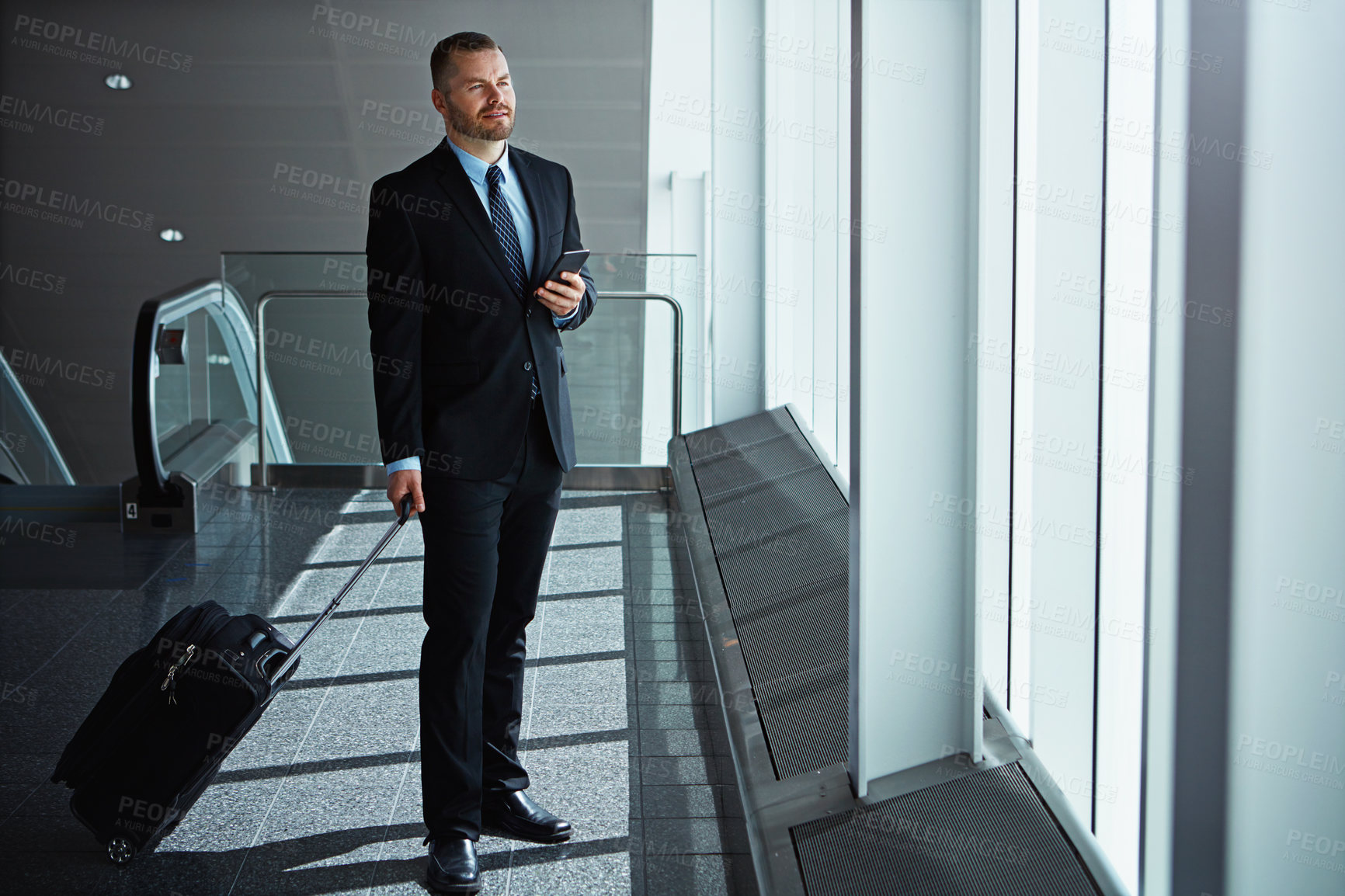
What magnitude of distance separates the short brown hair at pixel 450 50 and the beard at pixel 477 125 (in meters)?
0.05

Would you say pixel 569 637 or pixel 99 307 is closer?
pixel 569 637

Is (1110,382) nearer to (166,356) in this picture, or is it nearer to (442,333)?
(442,333)

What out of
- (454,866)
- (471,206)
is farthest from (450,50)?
(454,866)

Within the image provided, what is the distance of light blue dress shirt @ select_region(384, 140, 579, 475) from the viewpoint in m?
2.43

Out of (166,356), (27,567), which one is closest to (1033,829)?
(27,567)

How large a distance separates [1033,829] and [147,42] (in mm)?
8811

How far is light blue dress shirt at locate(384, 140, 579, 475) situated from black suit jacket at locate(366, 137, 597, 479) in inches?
0.9

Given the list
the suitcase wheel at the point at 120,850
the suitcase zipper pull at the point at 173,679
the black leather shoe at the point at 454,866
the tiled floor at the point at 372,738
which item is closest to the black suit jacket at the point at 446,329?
the suitcase zipper pull at the point at 173,679

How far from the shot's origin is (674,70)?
10.2 m

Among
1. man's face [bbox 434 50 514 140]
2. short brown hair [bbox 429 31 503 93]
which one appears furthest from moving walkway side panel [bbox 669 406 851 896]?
short brown hair [bbox 429 31 503 93]

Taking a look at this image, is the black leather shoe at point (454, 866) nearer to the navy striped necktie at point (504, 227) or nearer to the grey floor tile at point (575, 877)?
the grey floor tile at point (575, 877)

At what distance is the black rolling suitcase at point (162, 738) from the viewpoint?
2.43 m

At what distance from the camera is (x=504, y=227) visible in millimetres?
2441

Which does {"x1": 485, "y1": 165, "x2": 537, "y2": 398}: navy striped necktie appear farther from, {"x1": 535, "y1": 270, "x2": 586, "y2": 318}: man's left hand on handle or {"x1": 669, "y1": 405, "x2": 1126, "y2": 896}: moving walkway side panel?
{"x1": 669, "y1": 405, "x2": 1126, "y2": 896}: moving walkway side panel
